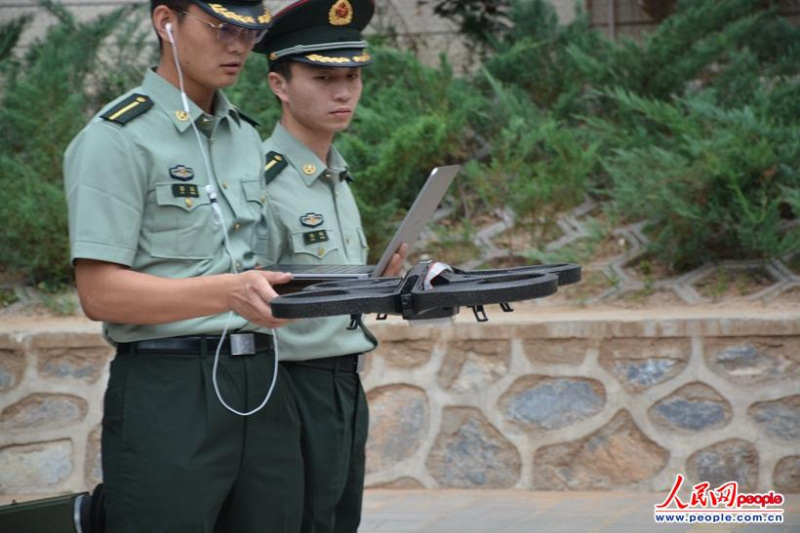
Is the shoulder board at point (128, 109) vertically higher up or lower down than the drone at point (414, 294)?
higher up

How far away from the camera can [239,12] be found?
2.70 metres

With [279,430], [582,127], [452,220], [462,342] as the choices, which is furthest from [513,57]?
[279,430]

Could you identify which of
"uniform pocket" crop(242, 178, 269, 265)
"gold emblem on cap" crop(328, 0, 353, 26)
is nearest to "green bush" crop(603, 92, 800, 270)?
"gold emblem on cap" crop(328, 0, 353, 26)

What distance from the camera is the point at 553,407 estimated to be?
5.44m

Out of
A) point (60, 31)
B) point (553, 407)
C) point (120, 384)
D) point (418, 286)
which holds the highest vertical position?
point (60, 31)

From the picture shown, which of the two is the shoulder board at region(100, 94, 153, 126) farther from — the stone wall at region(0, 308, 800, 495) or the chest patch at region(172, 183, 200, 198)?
the stone wall at region(0, 308, 800, 495)

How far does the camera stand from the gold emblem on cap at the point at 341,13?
12.0 ft

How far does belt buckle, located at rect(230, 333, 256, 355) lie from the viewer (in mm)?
2740

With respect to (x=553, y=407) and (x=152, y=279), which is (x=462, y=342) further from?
(x=152, y=279)

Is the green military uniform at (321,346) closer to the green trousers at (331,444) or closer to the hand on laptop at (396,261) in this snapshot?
the green trousers at (331,444)

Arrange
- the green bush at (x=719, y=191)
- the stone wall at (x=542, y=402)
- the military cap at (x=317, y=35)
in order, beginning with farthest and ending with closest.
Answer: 1. the green bush at (x=719, y=191)
2. the stone wall at (x=542, y=402)
3. the military cap at (x=317, y=35)

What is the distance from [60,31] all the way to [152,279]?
18.6ft

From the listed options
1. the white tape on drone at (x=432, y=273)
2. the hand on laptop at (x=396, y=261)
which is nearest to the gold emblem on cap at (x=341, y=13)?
the hand on laptop at (x=396, y=261)

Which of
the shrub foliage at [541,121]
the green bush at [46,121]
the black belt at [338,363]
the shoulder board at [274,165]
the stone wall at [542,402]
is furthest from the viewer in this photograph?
the green bush at [46,121]
